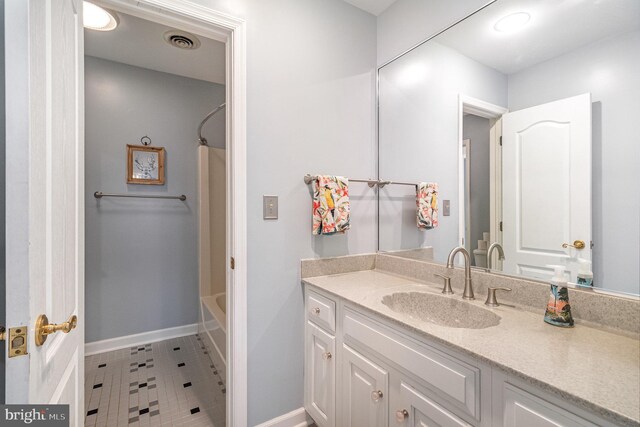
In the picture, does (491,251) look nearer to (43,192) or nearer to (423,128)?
(423,128)

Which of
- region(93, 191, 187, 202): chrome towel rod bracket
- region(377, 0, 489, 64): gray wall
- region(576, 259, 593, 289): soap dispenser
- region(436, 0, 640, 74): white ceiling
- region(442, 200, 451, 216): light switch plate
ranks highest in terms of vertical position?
region(377, 0, 489, 64): gray wall

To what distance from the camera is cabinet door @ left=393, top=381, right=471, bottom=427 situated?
2.84ft

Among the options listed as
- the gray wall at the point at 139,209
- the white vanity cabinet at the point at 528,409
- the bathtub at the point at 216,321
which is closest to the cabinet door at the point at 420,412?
the white vanity cabinet at the point at 528,409

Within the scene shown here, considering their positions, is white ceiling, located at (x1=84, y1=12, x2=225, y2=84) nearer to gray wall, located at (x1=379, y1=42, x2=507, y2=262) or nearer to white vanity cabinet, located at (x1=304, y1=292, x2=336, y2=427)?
gray wall, located at (x1=379, y1=42, x2=507, y2=262)

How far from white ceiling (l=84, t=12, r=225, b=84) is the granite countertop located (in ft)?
7.70

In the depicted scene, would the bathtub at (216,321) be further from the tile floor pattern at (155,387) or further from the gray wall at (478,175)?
the gray wall at (478,175)

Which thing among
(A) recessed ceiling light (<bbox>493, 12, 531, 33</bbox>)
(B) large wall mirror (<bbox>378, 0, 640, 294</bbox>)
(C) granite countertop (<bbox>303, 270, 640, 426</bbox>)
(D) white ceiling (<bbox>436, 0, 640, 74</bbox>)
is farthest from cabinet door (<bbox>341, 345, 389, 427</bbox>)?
(A) recessed ceiling light (<bbox>493, 12, 531, 33</bbox>)

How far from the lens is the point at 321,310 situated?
1.48 metres

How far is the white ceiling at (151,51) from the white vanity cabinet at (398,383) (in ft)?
6.95

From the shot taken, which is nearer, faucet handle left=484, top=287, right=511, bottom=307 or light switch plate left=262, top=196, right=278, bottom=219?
faucet handle left=484, top=287, right=511, bottom=307

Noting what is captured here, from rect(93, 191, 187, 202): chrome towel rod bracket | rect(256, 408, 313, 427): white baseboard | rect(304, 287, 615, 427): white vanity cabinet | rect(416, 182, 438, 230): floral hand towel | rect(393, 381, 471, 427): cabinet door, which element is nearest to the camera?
rect(304, 287, 615, 427): white vanity cabinet

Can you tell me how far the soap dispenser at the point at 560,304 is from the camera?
955mm

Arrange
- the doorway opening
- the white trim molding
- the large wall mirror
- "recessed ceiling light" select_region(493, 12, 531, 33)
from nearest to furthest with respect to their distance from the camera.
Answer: the large wall mirror, "recessed ceiling light" select_region(493, 12, 531, 33), the doorway opening, the white trim molding

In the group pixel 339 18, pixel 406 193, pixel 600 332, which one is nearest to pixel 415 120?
pixel 406 193
